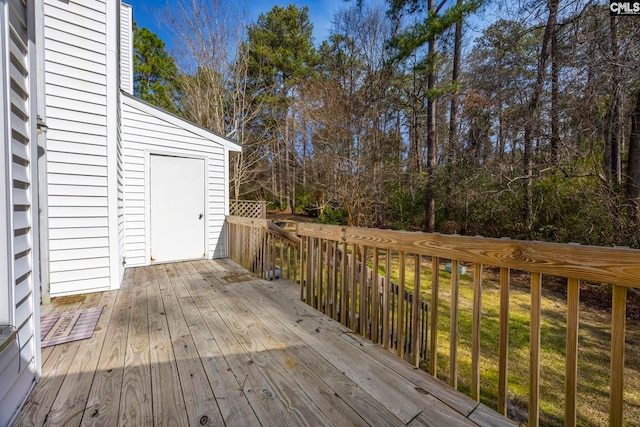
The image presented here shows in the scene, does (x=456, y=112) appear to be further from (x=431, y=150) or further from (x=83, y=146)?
(x=83, y=146)

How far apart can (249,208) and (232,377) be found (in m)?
5.72

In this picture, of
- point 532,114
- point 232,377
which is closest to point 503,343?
point 232,377

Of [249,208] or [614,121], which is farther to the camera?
[249,208]

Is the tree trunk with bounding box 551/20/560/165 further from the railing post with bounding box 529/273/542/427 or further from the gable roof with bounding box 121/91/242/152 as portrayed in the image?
the gable roof with bounding box 121/91/242/152

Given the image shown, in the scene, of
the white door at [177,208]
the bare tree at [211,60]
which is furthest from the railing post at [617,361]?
the bare tree at [211,60]

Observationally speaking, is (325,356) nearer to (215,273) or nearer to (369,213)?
(215,273)

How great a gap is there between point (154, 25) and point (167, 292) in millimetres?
10312

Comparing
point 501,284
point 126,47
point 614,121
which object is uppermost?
point 126,47

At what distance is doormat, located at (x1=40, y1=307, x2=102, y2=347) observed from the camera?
6.70ft

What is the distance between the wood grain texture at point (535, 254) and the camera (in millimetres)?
937

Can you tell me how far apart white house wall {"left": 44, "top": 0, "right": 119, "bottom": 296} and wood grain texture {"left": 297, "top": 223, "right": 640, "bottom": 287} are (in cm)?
323

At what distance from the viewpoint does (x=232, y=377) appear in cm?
159

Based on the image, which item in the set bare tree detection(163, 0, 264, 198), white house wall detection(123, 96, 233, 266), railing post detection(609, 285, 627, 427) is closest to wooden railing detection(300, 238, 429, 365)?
railing post detection(609, 285, 627, 427)

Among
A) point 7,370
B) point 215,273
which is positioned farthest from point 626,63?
point 7,370
